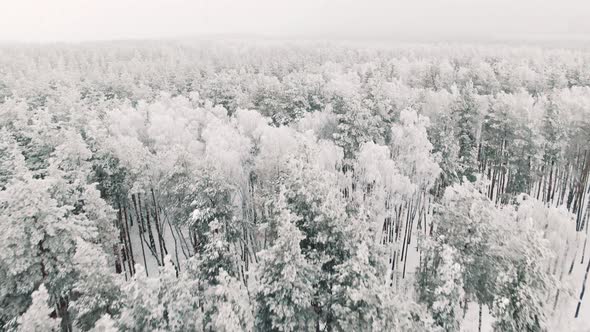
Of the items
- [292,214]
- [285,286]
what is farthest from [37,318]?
[292,214]

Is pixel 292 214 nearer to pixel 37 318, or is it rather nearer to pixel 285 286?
pixel 285 286

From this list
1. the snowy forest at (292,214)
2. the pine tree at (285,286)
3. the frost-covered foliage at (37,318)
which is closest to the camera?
the frost-covered foliage at (37,318)

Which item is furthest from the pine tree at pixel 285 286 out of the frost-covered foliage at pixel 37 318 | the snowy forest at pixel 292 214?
the frost-covered foliage at pixel 37 318

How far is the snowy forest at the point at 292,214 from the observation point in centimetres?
1566

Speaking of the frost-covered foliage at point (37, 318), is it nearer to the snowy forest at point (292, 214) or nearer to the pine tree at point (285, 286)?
the snowy forest at point (292, 214)

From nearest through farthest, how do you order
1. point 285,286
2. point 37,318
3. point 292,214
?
point 37,318 → point 285,286 → point 292,214

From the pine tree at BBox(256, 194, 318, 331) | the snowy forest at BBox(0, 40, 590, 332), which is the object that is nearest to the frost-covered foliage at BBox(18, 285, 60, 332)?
the snowy forest at BBox(0, 40, 590, 332)

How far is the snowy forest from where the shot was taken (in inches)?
617

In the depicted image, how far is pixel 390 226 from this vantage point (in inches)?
1407

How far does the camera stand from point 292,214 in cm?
1691

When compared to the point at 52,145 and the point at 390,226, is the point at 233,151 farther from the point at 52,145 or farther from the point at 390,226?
the point at 390,226

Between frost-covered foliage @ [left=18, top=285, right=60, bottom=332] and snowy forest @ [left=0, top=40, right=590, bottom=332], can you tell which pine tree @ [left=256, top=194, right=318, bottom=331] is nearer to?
snowy forest @ [left=0, top=40, right=590, bottom=332]

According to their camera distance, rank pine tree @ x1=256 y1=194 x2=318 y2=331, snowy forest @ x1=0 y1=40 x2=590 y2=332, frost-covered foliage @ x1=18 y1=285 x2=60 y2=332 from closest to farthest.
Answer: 1. frost-covered foliage @ x1=18 y1=285 x2=60 y2=332
2. pine tree @ x1=256 y1=194 x2=318 y2=331
3. snowy forest @ x1=0 y1=40 x2=590 y2=332

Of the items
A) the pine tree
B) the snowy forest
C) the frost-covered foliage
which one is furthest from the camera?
the snowy forest
